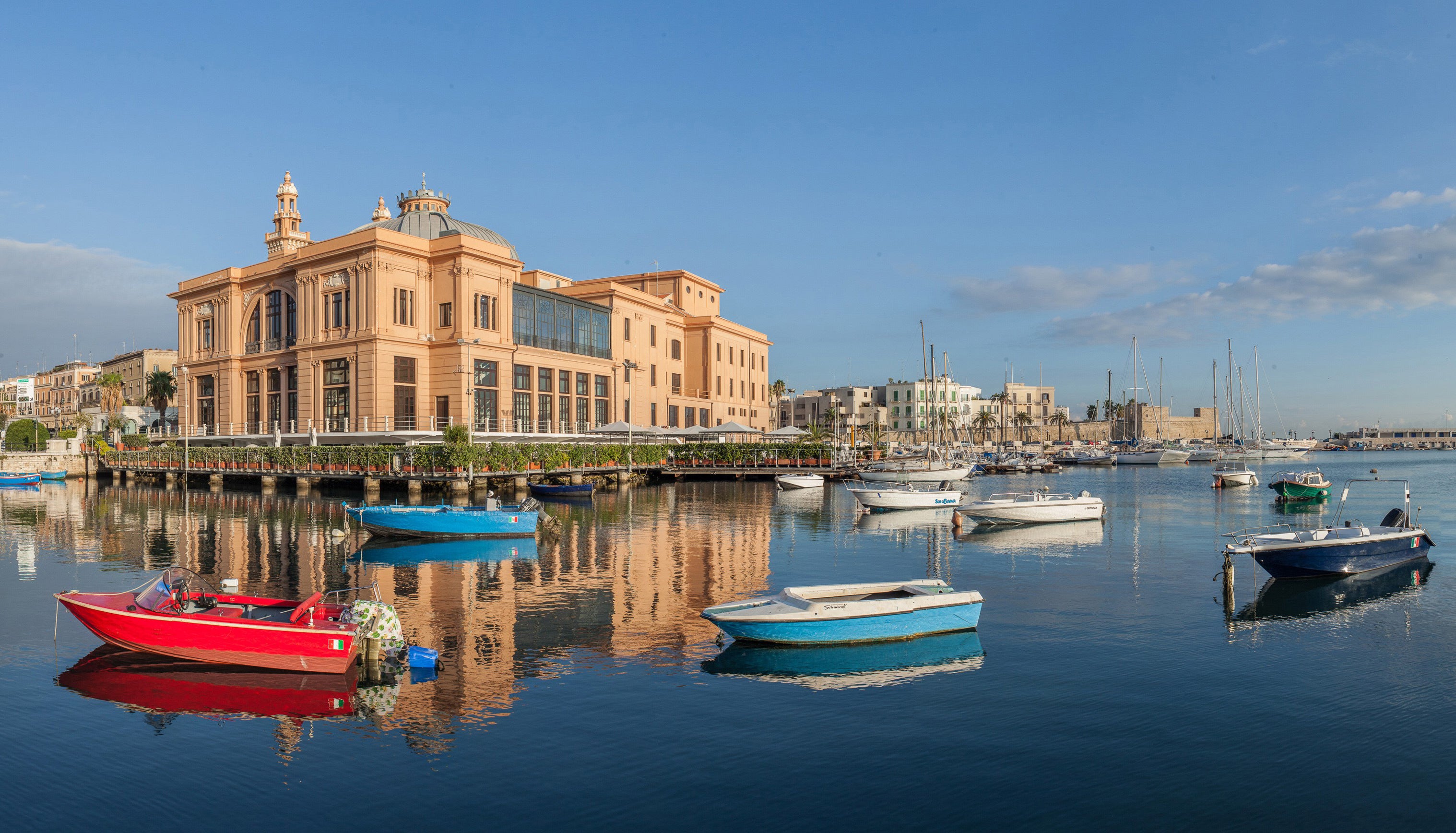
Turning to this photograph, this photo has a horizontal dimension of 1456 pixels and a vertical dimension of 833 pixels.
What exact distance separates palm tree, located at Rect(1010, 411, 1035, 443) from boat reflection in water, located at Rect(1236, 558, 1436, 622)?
15357cm

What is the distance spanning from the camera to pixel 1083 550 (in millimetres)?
34281

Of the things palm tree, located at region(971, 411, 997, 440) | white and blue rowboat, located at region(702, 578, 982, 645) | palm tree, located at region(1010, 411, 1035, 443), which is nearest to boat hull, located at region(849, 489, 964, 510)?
A: white and blue rowboat, located at region(702, 578, 982, 645)

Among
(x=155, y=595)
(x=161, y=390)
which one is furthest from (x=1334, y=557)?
(x=161, y=390)

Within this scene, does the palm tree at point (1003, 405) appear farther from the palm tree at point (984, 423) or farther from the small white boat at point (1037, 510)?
the small white boat at point (1037, 510)

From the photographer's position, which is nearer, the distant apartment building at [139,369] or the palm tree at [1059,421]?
the distant apartment building at [139,369]

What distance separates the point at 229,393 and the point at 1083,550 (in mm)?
69432

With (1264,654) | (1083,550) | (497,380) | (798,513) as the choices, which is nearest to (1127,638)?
(1264,654)

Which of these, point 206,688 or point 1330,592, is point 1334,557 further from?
point 206,688

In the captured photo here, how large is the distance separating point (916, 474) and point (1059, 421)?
419 feet

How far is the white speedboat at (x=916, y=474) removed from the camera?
73.5 m

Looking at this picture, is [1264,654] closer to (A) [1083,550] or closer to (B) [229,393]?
(A) [1083,550]

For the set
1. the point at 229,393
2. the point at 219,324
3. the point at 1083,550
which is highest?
the point at 219,324

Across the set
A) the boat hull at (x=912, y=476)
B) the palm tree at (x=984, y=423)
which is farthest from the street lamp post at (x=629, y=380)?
the palm tree at (x=984, y=423)

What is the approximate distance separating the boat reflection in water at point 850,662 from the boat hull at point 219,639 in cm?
692
